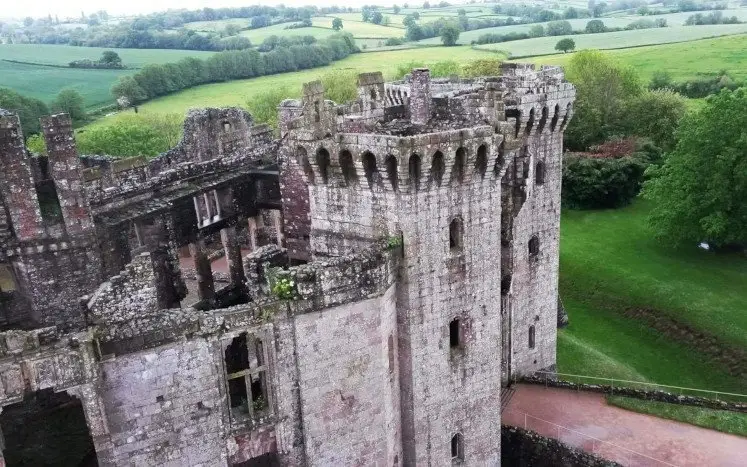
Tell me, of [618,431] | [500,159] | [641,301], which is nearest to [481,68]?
[641,301]

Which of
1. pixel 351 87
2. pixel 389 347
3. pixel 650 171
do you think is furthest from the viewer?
pixel 351 87

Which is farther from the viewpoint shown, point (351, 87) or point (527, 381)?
point (351, 87)

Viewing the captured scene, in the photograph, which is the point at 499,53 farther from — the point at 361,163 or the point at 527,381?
the point at 361,163

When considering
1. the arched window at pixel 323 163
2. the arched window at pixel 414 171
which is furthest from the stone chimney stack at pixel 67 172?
the arched window at pixel 414 171

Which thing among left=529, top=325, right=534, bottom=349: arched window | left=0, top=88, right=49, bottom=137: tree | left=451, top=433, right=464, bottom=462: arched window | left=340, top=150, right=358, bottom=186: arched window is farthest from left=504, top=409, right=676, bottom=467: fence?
left=0, top=88, right=49, bottom=137: tree

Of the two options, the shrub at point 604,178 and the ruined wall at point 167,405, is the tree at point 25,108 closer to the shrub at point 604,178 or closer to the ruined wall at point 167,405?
the shrub at point 604,178

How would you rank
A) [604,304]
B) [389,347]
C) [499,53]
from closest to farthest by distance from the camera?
1. [389,347]
2. [604,304]
3. [499,53]

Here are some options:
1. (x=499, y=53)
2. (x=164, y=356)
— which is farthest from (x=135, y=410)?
(x=499, y=53)
